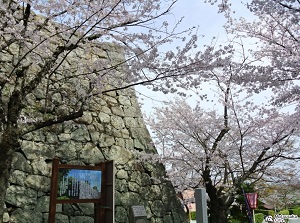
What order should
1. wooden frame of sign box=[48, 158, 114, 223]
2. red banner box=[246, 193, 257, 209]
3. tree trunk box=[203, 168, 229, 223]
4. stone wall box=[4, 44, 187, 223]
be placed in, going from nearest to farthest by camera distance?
1. wooden frame of sign box=[48, 158, 114, 223]
2. stone wall box=[4, 44, 187, 223]
3. tree trunk box=[203, 168, 229, 223]
4. red banner box=[246, 193, 257, 209]

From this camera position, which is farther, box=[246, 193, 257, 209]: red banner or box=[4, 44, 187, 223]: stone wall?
box=[246, 193, 257, 209]: red banner

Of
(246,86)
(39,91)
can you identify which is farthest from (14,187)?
(246,86)

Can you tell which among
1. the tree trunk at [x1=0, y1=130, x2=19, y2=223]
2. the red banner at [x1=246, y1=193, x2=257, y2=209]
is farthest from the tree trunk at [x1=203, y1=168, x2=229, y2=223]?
the red banner at [x1=246, y1=193, x2=257, y2=209]

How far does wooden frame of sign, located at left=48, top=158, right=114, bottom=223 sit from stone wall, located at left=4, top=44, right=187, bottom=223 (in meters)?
0.78

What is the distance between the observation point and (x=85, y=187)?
4.79 meters

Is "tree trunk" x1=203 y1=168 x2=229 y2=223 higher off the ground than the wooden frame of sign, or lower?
lower

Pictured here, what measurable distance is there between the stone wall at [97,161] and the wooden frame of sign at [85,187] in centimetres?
78

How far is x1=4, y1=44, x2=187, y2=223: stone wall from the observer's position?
4977 millimetres

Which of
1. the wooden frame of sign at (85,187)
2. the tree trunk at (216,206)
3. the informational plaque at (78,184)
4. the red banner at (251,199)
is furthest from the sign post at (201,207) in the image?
the red banner at (251,199)

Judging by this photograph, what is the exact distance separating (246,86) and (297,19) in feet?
4.40

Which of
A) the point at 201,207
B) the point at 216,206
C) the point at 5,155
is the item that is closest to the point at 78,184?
the point at 5,155

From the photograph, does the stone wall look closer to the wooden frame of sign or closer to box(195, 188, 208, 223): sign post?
the wooden frame of sign

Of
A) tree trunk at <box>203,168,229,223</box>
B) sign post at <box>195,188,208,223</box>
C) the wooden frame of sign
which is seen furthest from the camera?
tree trunk at <box>203,168,229,223</box>

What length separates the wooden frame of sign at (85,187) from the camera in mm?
4441
